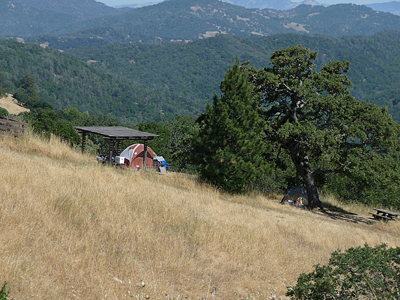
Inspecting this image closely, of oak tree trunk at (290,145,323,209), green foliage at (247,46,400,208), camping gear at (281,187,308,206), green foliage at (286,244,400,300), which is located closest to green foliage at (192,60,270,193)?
green foliage at (247,46,400,208)

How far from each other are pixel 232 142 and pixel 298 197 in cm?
694

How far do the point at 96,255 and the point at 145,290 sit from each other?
1.10 meters

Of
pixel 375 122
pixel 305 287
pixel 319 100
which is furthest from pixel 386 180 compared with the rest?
pixel 305 287

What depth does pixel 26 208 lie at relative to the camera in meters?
6.35

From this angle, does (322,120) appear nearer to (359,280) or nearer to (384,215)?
(384,215)

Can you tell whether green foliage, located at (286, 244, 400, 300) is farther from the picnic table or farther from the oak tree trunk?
the oak tree trunk

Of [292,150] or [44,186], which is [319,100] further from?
[44,186]

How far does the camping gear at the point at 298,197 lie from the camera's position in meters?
19.8

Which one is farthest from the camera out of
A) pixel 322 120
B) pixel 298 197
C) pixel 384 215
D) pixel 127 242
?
pixel 298 197

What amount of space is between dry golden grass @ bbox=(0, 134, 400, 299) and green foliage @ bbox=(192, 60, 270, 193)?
4.15 m

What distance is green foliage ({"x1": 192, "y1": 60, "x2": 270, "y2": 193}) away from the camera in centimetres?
1465

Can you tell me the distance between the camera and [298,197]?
20.3 metres

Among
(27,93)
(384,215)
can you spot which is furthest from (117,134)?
(27,93)

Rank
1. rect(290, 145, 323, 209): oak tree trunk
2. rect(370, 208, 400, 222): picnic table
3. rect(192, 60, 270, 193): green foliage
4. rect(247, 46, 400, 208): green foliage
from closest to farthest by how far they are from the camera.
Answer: rect(192, 60, 270, 193): green foliage → rect(370, 208, 400, 222): picnic table → rect(247, 46, 400, 208): green foliage → rect(290, 145, 323, 209): oak tree trunk
